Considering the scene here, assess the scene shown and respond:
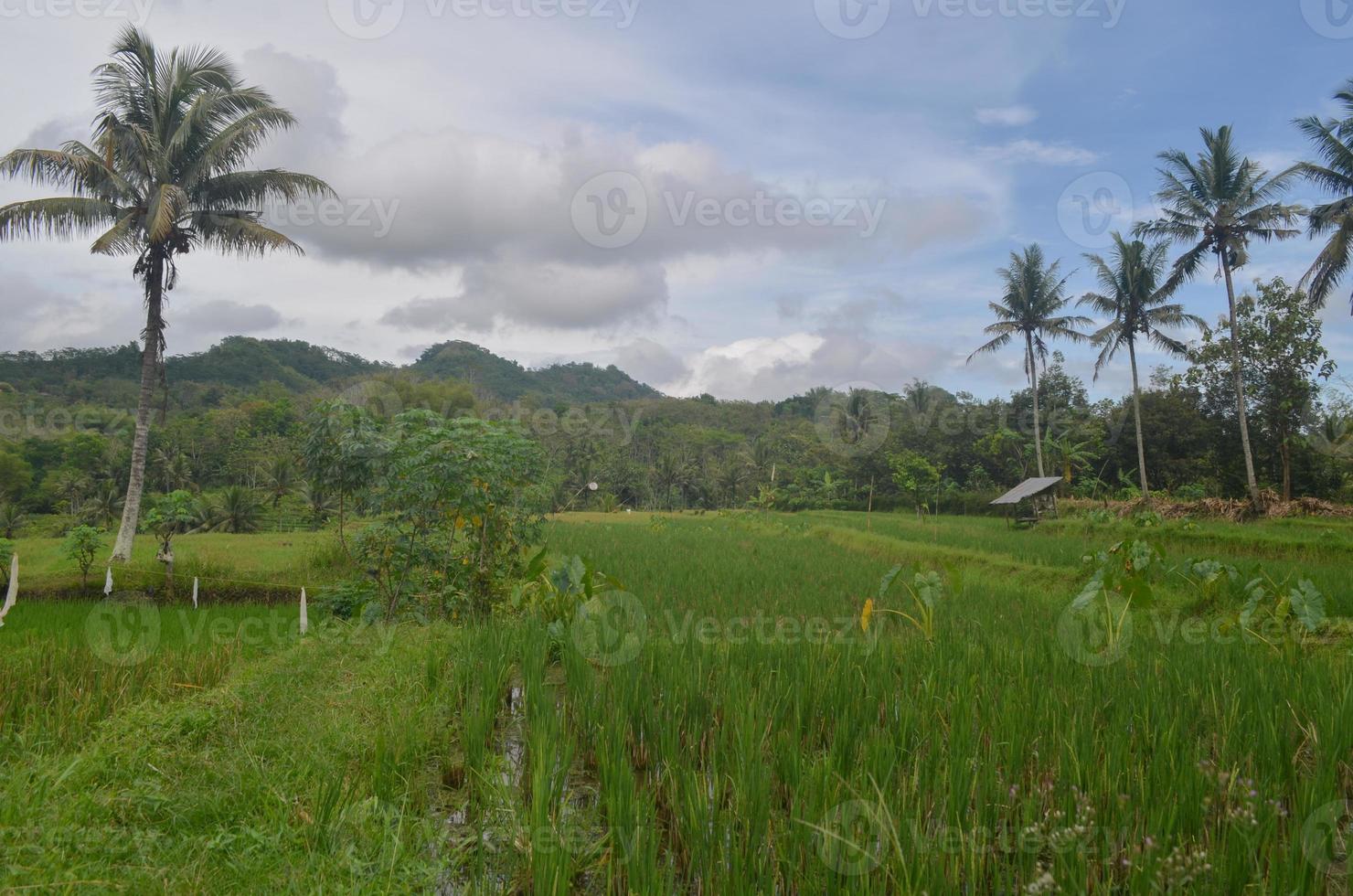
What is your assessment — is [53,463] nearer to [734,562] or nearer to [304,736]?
[734,562]

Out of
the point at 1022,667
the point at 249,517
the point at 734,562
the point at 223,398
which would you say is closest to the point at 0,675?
the point at 1022,667

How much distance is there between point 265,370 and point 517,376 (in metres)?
34.4

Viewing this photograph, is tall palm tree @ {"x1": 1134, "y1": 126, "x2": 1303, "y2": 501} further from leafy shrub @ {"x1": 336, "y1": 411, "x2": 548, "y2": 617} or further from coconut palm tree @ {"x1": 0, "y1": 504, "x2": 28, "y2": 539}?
coconut palm tree @ {"x1": 0, "y1": 504, "x2": 28, "y2": 539}

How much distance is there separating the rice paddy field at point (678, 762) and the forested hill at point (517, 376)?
212ft

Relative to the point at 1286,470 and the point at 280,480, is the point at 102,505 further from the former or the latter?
the point at 1286,470

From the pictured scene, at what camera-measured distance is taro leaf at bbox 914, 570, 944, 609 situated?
5332 mm

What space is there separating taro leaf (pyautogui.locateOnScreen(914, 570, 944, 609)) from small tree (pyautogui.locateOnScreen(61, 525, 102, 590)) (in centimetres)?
954

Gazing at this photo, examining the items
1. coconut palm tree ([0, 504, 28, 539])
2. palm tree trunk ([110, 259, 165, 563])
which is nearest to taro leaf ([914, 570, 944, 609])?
palm tree trunk ([110, 259, 165, 563])

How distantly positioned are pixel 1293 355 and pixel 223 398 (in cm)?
4751

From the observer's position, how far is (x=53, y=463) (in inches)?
1089

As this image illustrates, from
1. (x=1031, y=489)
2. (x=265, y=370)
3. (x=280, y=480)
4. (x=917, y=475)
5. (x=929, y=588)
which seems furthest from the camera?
(x=265, y=370)

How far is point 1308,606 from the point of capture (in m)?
4.48

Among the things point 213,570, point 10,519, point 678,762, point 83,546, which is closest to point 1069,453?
point 213,570

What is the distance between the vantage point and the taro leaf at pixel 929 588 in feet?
17.5
